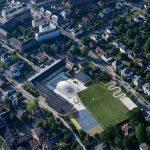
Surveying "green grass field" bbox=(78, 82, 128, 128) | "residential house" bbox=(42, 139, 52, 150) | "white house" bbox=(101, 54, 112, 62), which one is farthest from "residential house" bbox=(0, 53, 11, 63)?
"residential house" bbox=(42, 139, 52, 150)

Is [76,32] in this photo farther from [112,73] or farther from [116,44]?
[112,73]

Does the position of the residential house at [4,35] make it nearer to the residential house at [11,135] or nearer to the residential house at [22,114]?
the residential house at [22,114]

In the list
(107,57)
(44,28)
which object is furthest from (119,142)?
(44,28)

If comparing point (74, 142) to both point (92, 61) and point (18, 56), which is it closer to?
point (92, 61)

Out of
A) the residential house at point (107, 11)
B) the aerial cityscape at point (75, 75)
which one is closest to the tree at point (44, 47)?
the aerial cityscape at point (75, 75)

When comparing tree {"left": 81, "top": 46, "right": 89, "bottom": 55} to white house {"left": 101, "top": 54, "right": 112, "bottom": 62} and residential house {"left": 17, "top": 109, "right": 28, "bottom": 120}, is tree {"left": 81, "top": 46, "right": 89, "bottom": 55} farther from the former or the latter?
residential house {"left": 17, "top": 109, "right": 28, "bottom": 120}

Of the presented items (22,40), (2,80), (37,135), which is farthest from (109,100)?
(22,40)
